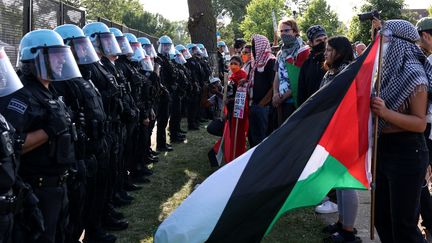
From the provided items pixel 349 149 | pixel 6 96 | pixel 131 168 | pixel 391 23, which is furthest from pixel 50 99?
pixel 131 168

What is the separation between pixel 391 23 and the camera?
11.4 ft

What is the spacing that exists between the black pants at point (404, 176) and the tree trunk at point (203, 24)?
41.0 feet

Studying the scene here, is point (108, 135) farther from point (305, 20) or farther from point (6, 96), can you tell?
point (305, 20)

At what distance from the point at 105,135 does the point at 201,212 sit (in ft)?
6.86

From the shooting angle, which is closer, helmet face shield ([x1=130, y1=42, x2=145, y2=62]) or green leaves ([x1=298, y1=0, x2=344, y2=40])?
helmet face shield ([x1=130, y1=42, x2=145, y2=62])

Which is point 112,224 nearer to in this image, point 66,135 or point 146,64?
point 66,135

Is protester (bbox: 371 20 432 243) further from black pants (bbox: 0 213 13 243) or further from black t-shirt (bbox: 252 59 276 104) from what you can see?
black t-shirt (bbox: 252 59 276 104)

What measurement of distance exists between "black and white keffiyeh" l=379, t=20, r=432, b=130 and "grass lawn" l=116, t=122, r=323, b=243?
214cm

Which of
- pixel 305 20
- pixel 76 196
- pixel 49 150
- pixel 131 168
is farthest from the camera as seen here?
pixel 305 20

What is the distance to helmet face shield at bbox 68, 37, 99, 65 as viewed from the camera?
4.62 meters

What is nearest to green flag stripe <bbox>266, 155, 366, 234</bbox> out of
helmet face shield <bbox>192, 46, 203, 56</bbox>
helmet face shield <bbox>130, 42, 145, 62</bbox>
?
helmet face shield <bbox>130, 42, 145, 62</bbox>

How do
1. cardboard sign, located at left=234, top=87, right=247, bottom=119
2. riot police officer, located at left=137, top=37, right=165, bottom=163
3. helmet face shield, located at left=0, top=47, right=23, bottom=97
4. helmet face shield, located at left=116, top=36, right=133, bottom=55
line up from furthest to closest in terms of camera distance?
riot police officer, located at left=137, top=37, right=165, bottom=163
cardboard sign, located at left=234, top=87, right=247, bottom=119
helmet face shield, located at left=116, top=36, right=133, bottom=55
helmet face shield, located at left=0, top=47, right=23, bottom=97

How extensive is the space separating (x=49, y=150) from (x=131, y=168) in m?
3.93

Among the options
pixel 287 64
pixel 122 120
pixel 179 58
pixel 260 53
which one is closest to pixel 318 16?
pixel 179 58
